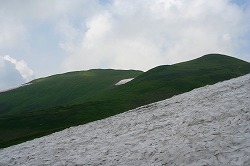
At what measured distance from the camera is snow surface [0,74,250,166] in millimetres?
18828

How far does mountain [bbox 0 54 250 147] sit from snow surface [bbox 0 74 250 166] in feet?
86.6

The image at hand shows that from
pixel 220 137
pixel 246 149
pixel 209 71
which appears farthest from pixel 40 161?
pixel 209 71

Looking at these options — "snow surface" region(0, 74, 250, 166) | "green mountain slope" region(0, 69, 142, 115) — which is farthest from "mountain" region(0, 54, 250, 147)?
"snow surface" region(0, 74, 250, 166)

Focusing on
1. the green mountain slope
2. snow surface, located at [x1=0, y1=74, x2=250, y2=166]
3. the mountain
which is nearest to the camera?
snow surface, located at [x1=0, y1=74, x2=250, y2=166]

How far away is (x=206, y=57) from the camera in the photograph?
17338 centimetres

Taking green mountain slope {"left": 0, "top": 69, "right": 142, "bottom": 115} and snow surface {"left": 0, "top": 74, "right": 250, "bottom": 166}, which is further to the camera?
green mountain slope {"left": 0, "top": 69, "right": 142, "bottom": 115}

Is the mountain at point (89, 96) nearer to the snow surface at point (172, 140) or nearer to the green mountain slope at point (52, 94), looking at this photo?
the green mountain slope at point (52, 94)

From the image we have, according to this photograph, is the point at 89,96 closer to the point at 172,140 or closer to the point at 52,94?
the point at 52,94

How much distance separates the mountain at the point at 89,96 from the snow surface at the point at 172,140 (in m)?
26.4

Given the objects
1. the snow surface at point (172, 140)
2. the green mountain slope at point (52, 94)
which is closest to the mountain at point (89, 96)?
the green mountain slope at point (52, 94)

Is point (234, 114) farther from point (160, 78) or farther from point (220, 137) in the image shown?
point (160, 78)

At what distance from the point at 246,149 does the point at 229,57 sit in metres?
160

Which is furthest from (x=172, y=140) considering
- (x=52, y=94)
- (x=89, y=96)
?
(x=52, y=94)

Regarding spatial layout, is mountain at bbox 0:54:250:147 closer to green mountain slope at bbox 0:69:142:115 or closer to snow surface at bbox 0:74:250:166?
green mountain slope at bbox 0:69:142:115
